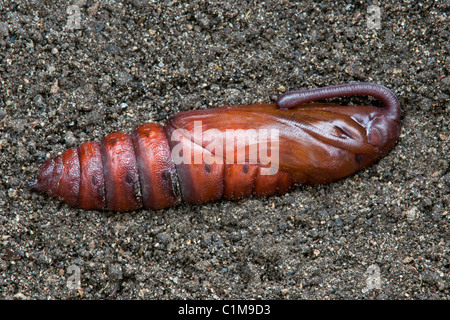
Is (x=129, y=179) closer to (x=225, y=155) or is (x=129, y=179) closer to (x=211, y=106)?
(x=225, y=155)

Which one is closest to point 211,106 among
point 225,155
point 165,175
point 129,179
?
point 225,155

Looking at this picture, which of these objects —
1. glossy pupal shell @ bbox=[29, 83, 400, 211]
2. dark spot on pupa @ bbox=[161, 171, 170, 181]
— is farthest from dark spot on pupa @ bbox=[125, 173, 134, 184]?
dark spot on pupa @ bbox=[161, 171, 170, 181]

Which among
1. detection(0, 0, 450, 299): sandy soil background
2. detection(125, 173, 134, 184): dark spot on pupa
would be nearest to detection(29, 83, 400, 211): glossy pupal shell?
detection(125, 173, 134, 184): dark spot on pupa

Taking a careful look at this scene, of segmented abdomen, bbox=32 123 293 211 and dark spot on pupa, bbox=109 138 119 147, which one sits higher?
dark spot on pupa, bbox=109 138 119 147

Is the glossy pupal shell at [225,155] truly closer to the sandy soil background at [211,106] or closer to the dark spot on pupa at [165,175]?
the dark spot on pupa at [165,175]

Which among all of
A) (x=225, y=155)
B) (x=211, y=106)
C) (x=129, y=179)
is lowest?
(x=129, y=179)

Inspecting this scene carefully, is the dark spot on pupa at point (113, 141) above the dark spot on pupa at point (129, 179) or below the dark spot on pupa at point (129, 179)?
above

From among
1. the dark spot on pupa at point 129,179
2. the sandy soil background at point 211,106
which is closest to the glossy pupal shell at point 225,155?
the dark spot on pupa at point 129,179

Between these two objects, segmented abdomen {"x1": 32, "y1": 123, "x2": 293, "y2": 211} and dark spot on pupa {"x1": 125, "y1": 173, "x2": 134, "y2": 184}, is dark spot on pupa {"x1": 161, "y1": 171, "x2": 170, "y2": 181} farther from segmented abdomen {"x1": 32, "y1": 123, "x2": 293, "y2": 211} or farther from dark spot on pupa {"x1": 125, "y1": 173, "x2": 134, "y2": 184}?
dark spot on pupa {"x1": 125, "y1": 173, "x2": 134, "y2": 184}

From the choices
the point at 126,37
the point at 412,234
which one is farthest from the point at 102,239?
the point at 412,234
